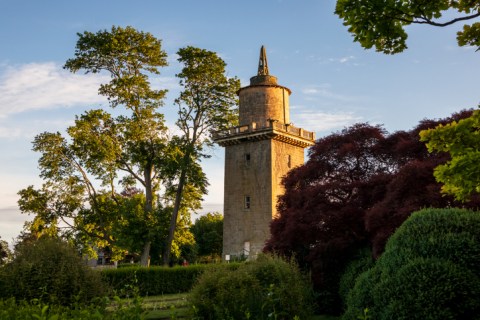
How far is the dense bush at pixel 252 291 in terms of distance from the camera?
13237 millimetres

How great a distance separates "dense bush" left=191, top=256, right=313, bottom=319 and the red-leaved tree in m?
2.43

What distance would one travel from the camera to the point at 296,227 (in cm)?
1842

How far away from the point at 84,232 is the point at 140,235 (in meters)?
4.99

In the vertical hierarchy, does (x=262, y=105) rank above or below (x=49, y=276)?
above

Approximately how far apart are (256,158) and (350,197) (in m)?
20.7

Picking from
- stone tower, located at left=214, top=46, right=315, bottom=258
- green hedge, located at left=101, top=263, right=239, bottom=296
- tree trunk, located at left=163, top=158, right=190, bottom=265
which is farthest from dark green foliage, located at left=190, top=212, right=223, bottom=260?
green hedge, located at left=101, top=263, right=239, bottom=296

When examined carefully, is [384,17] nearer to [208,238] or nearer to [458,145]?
[458,145]

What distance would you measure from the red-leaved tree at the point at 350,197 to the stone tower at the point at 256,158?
17052 mm

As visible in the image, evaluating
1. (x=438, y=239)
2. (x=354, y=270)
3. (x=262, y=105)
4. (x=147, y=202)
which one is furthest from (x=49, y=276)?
(x=262, y=105)

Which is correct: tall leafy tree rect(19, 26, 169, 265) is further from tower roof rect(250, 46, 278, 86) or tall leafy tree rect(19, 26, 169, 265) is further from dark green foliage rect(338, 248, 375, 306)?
dark green foliage rect(338, 248, 375, 306)

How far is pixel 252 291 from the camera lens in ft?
45.6

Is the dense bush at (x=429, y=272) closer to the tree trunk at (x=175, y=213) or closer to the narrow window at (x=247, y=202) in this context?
the tree trunk at (x=175, y=213)

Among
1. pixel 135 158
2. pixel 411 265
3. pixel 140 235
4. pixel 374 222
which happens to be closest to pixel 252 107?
pixel 135 158

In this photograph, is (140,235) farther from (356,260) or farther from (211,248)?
(211,248)
